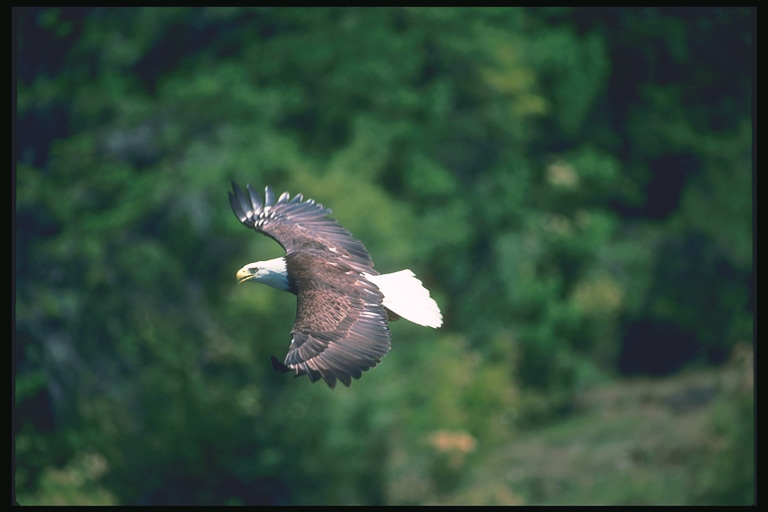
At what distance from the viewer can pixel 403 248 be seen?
2341cm

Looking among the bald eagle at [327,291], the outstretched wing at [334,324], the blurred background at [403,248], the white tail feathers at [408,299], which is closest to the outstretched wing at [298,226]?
the bald eagle at [327,291]

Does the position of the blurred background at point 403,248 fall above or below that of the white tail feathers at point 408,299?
above

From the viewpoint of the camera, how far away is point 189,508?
18875 millimetres

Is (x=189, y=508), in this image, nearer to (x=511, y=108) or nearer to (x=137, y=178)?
(x=137, y=178)

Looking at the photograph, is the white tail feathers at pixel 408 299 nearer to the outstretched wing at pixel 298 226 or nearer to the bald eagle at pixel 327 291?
the bald eagle at pixel 327 291

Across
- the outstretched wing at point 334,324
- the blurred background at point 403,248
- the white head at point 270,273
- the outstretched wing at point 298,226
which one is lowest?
the outstretched wing at point 334,324

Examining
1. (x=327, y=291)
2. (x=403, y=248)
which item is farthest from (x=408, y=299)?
(x=403, y=248)

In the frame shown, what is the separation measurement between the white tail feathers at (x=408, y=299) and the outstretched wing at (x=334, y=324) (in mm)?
323

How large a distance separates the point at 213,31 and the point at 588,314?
9.35 m

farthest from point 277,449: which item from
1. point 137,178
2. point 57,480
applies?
point 137,178

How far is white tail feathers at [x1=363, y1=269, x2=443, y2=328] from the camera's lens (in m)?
10.5

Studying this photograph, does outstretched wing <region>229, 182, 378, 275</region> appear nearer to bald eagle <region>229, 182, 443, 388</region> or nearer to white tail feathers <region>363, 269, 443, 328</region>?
bald eagle <region>229, 182, 443, 388</region>

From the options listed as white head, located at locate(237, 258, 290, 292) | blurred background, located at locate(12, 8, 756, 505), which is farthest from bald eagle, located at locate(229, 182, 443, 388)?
blurred background, located at locate(12, 8, 756, 505)

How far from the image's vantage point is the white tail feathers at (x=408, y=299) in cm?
1045
